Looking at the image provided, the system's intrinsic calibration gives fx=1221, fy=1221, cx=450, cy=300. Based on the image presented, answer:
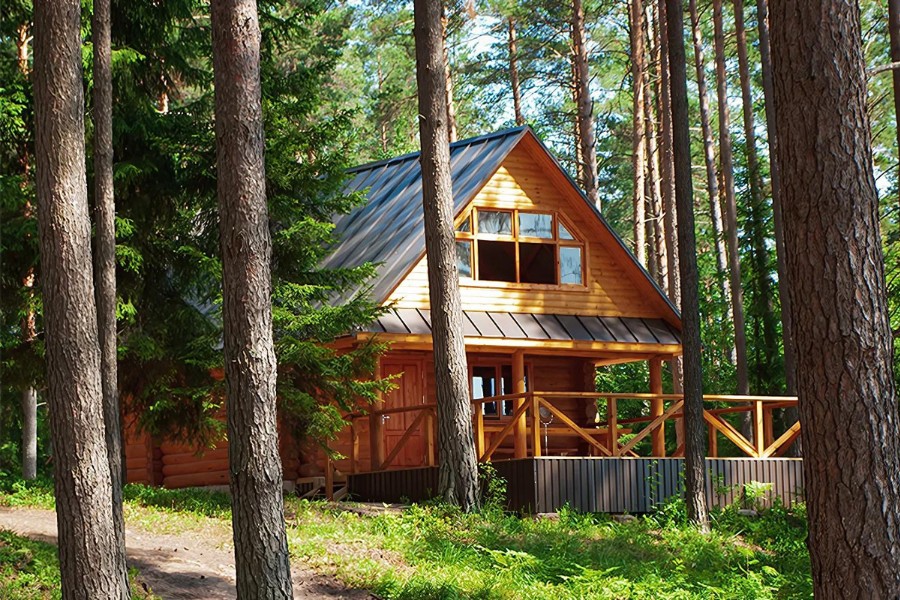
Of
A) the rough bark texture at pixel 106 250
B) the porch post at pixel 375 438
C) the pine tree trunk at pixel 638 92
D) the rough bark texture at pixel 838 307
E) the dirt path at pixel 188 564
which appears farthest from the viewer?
the pine tree trunk at pixel 638 92

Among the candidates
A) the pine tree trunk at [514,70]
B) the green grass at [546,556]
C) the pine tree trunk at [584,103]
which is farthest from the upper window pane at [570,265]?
the pine tree trunk at [514,70]

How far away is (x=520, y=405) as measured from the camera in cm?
1947

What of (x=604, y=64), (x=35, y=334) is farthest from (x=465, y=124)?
(x=35, y=334)

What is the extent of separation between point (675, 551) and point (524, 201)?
7853 millimetres

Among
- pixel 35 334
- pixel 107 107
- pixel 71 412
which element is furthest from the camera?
pixel 35 334

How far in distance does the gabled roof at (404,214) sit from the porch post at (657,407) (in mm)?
1010

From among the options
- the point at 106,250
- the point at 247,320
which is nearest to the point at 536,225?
the point at 106,250

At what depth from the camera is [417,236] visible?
19.6 metres

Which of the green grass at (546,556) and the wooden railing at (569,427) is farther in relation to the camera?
the wooden railing at (569,427)

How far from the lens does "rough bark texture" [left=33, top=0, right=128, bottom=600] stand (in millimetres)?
9945

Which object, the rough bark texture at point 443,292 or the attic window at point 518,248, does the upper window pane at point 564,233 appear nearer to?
the attic window at point 518,248

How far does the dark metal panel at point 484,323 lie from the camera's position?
1923cm

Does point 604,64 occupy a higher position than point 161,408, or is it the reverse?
point 604,64

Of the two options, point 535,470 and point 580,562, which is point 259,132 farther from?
point 535,470
